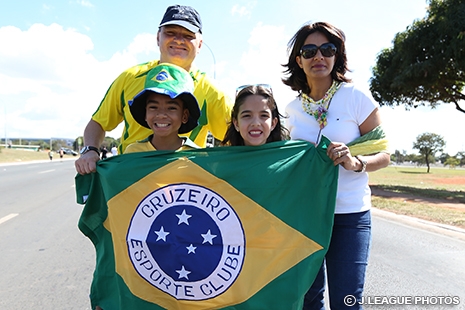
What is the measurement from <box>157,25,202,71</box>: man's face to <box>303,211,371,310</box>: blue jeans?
1529 mm

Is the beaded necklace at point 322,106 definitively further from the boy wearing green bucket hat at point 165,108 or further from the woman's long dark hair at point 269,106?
the boy wearing green bucket hat at point 165,108

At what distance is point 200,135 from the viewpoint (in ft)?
9.28

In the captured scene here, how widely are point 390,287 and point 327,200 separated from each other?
2.44 metres

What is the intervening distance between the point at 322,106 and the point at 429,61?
14.4m

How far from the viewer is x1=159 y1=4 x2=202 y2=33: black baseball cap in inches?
101

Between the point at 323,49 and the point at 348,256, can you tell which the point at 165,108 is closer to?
the point at 323,49

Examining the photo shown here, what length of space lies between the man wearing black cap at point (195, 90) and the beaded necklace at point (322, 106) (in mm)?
653

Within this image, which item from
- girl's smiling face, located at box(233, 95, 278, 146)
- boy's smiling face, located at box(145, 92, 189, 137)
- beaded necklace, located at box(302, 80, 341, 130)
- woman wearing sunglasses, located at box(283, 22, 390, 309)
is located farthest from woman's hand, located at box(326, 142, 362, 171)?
boy's smiling face, located at box(145, 92, 189, 137)

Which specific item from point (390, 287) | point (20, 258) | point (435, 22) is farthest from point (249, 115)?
point (435, 22)

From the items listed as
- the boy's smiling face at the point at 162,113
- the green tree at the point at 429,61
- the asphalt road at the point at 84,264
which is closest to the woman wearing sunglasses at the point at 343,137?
the boy's smiling face at the point at 162,113

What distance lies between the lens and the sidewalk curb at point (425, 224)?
7.03 m

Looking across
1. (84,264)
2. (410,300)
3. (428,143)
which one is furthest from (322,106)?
(428,143)

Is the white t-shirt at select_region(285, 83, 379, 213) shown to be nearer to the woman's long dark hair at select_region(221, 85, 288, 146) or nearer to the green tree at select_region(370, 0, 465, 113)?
the woman's long dark hair at select_region(221, 85, 288, 146)

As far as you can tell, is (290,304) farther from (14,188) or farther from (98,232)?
(14,188)
